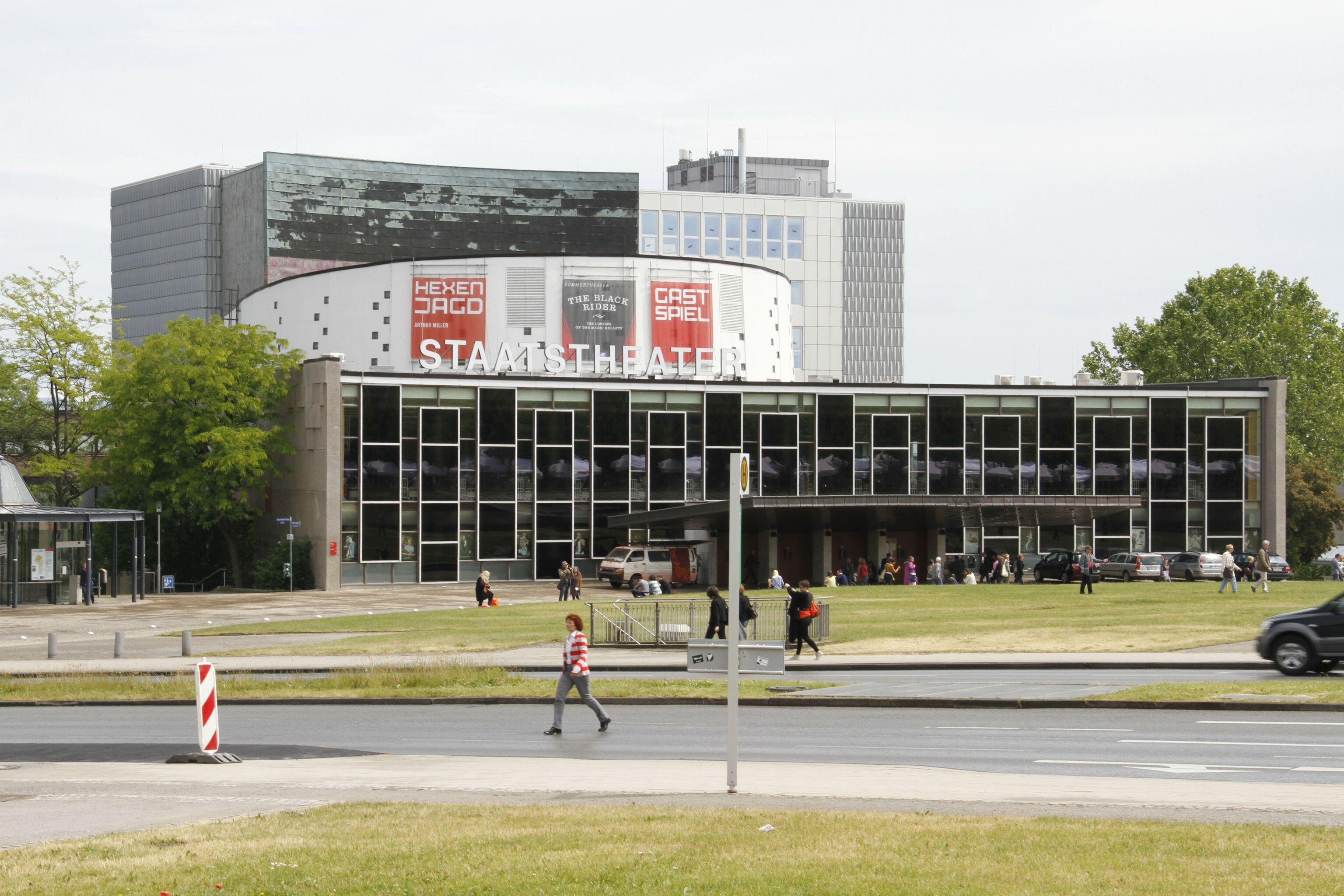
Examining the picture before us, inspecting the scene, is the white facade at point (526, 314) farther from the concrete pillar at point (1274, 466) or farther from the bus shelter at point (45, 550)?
the concrete pillar at point (1274, 466)

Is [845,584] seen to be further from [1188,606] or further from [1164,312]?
[1164,312]

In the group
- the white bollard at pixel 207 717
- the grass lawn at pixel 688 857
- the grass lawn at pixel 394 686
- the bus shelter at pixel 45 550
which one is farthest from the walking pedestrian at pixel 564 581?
the grass lawn at pixel 688 857

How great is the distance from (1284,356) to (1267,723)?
9068cm

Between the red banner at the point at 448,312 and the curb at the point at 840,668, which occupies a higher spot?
the red banner at the point at 448,312

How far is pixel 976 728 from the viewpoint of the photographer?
20.8 metres

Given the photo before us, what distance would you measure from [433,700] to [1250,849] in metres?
17.7

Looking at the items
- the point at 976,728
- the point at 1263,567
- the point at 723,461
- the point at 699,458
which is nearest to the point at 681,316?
the point at 699,458

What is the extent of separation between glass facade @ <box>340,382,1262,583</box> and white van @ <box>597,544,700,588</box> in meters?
5.53

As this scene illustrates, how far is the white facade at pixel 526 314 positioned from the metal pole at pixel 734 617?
212 ft

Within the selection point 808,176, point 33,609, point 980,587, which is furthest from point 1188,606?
point 808,176

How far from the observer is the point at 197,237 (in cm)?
17275

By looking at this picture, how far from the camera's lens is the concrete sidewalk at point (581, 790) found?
13250mm

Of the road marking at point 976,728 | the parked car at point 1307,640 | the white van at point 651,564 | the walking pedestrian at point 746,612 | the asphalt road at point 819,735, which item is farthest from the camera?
the white van at point 651,564

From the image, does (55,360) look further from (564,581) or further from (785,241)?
(785,241)
